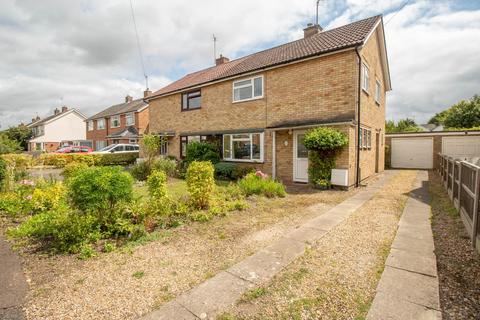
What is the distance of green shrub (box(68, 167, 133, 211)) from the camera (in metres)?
4.57

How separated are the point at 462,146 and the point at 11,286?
2242 cm

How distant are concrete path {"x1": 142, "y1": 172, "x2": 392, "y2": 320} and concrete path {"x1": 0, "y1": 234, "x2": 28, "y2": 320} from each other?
1.46 meters

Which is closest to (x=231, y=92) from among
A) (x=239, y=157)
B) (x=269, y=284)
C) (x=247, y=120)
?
(x=247, y=120)

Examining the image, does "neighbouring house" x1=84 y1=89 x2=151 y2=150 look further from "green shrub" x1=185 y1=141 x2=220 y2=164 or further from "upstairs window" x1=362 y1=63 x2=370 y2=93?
"upstairs window" x1=362 y1=63 x2=370 y2=93

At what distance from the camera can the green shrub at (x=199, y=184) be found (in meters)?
6.47

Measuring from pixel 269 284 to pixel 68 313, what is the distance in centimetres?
222

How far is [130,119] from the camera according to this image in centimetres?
3025

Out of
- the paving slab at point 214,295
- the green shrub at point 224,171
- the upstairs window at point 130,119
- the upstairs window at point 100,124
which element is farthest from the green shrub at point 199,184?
the upstairs window at point 100,124

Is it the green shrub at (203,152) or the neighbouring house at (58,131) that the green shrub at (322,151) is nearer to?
the green shrub at (203,152)

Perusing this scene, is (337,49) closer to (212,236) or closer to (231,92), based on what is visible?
(231,92)

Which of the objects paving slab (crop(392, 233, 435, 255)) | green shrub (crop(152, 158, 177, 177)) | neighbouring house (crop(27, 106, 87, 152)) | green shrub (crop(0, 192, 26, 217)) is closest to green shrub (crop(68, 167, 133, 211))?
green shrub (crop(0, 192, 26, 217))

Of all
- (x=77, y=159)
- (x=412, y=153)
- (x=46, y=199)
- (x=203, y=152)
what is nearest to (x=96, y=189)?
(x=46, y=199)

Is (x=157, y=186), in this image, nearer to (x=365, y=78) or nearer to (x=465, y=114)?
(x=365, y=78)

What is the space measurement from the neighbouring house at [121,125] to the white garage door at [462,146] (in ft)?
79.3
